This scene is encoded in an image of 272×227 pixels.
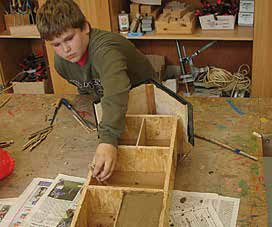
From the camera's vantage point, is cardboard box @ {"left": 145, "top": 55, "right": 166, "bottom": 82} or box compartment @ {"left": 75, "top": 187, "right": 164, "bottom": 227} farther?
cardboard box @ {"left": 145, "top": 55, "right": 166, "bottom": 82}

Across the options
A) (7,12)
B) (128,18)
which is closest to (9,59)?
(7,12)

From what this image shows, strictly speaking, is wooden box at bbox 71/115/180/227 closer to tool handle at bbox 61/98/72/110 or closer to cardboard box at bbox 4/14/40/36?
tool handle at bbox 61/98/72/110

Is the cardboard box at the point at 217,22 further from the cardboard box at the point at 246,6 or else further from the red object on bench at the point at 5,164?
the red object on bench at the point at 5,164

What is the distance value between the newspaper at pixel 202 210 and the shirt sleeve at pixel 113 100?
0.27m

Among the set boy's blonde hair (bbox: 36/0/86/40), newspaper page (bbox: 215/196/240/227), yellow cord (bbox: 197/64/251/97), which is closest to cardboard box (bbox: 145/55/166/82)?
yellow cord (bbox: 197/64/251/97)

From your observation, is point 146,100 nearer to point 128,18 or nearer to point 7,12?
point 128,18

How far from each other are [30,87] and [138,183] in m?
1.79

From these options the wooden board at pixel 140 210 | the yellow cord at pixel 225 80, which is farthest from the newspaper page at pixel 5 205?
the yellow cord at pixel 225 80

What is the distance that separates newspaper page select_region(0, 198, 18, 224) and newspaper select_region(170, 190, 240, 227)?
1.62ft

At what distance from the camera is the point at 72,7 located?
137cm

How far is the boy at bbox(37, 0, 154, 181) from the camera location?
3.92 ft

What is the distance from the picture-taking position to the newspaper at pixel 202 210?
1.09m

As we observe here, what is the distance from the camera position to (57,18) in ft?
4.31

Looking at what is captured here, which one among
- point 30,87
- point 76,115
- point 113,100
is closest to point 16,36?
point 30,87
